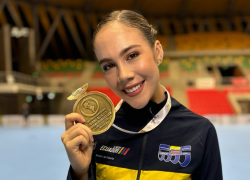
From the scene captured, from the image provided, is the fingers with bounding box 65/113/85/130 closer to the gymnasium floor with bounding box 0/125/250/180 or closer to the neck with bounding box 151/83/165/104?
the neck with bounding box 151/83/165/104

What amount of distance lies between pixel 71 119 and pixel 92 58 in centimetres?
2553

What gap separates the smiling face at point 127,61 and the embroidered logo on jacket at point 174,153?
0.27 metres

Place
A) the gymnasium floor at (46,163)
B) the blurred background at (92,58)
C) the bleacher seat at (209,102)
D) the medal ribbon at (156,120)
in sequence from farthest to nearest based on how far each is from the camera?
the bleacher seat at (209,102)
the blurred background at (92,58)
the gymnasium floor at (46,163)
the medal ribbon at (156,120)

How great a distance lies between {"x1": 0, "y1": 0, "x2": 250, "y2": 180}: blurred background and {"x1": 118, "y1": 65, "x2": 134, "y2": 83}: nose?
775 cm

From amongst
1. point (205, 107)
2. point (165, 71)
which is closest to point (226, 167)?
point (205, 107)

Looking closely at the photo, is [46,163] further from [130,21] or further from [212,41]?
[212,41]

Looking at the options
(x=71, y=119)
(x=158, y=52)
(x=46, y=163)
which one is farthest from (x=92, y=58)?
(x=71, y=119)

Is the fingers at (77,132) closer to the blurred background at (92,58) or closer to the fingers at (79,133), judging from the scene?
the fingers at (79,133)

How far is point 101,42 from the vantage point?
1.24 m

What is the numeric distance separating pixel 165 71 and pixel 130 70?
71.5 ft

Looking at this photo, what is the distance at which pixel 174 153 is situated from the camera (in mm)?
1306

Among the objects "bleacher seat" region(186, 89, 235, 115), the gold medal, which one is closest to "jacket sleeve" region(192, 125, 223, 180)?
the gold medal

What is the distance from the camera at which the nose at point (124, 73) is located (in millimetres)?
1214

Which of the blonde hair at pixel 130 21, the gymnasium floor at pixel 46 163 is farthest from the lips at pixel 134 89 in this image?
the gymnasium floor at pixel 46 163
